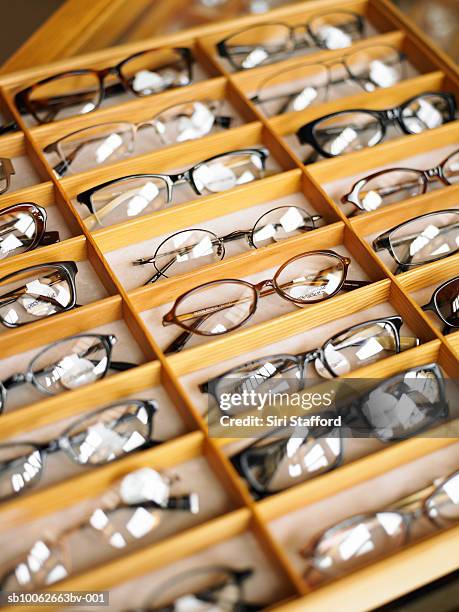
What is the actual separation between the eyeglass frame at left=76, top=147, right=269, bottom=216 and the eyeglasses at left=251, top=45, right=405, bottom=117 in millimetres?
129

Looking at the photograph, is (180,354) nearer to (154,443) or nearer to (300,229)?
(154,443)

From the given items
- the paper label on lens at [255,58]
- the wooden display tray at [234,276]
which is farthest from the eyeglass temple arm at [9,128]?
the paper label on lens at [255,58]

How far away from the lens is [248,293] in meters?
0.93

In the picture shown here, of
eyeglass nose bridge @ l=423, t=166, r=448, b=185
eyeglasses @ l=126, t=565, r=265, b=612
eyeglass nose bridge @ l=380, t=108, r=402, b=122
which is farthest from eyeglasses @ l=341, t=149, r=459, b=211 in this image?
eyeglasses @ l=126, t=565, r=265, b=612

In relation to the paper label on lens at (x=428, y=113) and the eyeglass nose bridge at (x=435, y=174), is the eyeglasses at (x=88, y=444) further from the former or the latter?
the paper label on lens at (x=428, y=113)

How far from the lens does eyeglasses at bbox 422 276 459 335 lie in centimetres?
91

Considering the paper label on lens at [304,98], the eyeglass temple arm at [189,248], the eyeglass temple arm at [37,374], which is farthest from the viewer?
the paper label on lens at [304,98]

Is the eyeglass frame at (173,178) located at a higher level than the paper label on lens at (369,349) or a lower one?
higher

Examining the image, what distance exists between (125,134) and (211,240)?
0.78 ft

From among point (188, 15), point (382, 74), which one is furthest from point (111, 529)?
point (188, 15)

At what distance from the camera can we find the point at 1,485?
776 millimetres

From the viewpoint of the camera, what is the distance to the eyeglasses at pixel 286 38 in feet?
4.03

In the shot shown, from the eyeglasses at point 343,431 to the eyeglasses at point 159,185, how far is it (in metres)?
0.31

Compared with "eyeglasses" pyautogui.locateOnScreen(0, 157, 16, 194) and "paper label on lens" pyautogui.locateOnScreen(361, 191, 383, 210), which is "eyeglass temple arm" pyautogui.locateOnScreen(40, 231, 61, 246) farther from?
"paper label on lens" pyautogui.locateOnScreen(361, 191, 383, 210)
